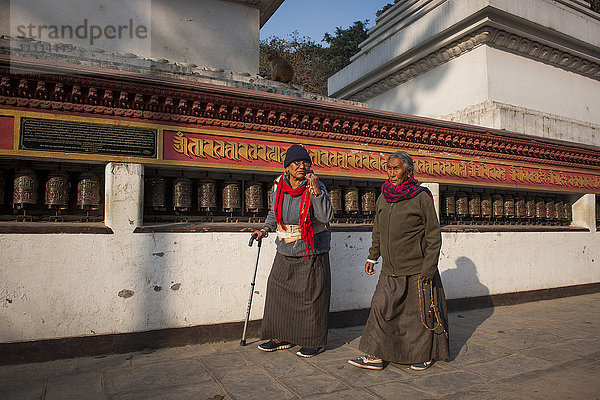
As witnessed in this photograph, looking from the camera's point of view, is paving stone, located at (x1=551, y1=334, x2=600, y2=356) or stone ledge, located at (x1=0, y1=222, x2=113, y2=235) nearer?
stone ledge, located at (x1=0, y1=222, x2=113, y2=235)

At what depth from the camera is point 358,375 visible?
358 cm

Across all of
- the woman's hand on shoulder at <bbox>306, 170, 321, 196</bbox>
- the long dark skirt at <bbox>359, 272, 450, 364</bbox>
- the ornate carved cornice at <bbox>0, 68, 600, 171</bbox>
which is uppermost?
the ornate carved cornice at <bbox>0, 68, 600, 171</bbox>

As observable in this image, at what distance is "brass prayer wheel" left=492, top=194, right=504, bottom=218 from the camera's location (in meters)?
7.50

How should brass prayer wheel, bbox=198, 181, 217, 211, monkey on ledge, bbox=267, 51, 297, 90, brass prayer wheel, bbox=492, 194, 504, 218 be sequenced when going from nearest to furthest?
brass prayer wheel, bbox=198, 181, 217, 211
monkey on ledge, bbox=267, 51, 297, 90
brass prayer wheel, bbox=492, 194, 504, 218

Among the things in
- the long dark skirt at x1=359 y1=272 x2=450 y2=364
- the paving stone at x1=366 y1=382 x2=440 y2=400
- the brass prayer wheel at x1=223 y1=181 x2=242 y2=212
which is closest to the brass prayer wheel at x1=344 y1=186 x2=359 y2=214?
the brass prayer wheel at x1=223 y1=181 x2=242 y2=212

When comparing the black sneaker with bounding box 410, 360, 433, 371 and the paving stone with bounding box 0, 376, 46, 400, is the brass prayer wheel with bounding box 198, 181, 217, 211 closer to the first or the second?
the paving stone with bounding box 0, 376, 46, 400

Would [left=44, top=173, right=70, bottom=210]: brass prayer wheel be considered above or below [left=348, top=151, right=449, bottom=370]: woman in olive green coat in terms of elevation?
above

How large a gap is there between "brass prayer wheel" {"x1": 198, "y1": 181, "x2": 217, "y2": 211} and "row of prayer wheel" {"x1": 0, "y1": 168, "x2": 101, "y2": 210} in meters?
1.11

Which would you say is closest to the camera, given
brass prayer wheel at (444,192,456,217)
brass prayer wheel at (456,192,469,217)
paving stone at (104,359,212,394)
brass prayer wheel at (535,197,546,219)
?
paving stone at (104,359,212,394)

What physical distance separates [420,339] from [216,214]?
9.37 feet

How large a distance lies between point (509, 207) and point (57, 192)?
7.06 meters

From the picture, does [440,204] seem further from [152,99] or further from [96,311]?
[96,311]

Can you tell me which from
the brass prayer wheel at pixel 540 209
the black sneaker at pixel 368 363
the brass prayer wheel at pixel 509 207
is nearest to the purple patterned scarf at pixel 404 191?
the black sneaker at pixel 368 363

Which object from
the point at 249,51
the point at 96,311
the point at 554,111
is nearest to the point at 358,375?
the point at 96,311
